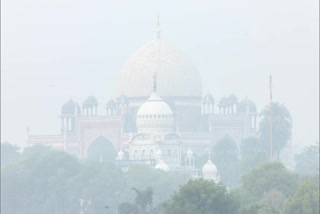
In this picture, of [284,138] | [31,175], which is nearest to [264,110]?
[284,138]

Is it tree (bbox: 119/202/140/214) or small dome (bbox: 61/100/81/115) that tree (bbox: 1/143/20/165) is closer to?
small dome (bbox: 61/100/81/115)

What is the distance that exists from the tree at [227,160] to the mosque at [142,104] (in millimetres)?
8186

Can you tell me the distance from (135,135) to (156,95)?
11.0 feet

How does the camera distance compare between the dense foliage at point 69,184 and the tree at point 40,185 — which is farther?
the tree at point 40,185

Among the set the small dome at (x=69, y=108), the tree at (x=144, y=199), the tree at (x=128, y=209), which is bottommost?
the tree at (x=128, y=209)

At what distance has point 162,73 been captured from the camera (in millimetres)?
144125

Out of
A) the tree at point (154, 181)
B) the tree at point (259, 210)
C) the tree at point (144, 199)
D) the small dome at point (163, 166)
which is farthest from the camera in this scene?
the small dome at point (163, 166)

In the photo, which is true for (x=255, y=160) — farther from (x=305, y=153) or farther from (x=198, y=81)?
(x=198, y=81)

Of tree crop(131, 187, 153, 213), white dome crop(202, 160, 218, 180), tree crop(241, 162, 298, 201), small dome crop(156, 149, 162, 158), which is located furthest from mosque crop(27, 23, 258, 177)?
tree crop(131, 187, 153, 213)

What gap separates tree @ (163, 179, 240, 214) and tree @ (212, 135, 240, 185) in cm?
5211

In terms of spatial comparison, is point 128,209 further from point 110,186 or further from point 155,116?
point 155,116

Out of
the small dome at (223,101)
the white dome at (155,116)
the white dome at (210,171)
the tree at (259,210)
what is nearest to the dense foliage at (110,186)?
the tree at (259,210)

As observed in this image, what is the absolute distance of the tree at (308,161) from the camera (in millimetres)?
118675

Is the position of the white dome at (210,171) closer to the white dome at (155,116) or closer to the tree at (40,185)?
the tree at (40,185)
